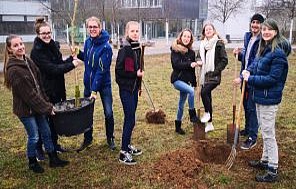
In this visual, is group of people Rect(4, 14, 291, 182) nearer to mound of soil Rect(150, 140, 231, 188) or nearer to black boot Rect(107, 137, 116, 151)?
black boot Rect(107, 137, 116, 151)

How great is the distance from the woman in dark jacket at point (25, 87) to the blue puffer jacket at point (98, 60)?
0.75 meters

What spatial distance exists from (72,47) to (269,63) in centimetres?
265

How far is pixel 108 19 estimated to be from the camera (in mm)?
35219

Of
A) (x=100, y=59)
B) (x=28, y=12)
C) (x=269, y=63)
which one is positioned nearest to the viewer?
(x=269, y=63)

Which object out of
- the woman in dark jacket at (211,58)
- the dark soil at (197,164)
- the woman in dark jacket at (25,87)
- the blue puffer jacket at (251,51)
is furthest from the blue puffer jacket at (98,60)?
the blue puffer jacket at (251,51)

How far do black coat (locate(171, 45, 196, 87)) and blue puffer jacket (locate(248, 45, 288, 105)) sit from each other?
161 centimetres

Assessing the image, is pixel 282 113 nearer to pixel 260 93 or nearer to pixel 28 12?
pixel 260 93

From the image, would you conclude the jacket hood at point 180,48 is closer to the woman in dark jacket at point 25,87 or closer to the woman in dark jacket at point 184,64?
the woman in dark jacket at point 184,64

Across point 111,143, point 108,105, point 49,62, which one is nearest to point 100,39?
point 49,62

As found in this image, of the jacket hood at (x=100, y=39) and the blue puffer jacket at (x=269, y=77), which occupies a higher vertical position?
the jacket hood at (x=100, y=39)

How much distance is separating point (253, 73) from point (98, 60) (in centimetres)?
209

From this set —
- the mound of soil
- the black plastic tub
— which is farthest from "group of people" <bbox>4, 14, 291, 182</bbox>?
the mound of soil

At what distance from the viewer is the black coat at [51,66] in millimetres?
4551

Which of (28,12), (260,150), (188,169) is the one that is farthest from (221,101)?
(28,12)
